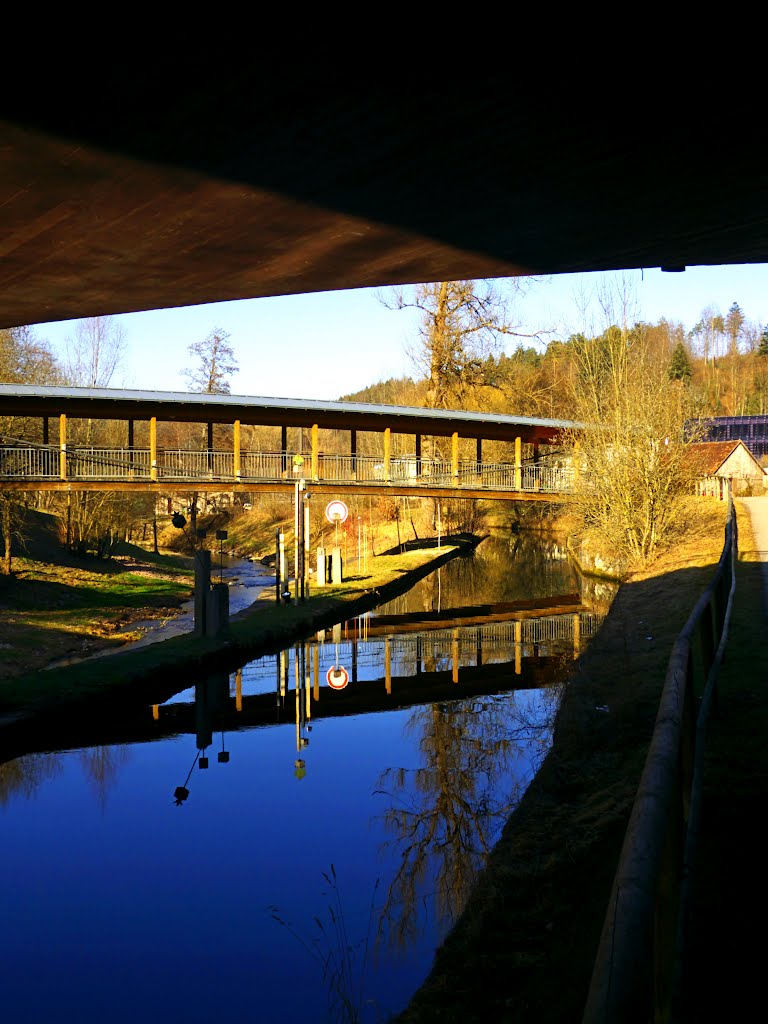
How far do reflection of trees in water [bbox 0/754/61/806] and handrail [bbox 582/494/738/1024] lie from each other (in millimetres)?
7041

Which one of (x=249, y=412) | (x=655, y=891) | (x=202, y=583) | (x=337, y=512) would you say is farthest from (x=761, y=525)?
(x=655, y=891)

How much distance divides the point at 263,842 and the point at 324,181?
240 inches

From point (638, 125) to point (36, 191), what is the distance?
10.0 ft

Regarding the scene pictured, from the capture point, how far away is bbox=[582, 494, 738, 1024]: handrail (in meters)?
2.41

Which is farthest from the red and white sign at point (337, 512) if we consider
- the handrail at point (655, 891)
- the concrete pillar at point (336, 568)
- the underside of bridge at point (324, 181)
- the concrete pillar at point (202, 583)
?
the handrail at point (655, 891)

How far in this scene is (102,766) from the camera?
10414 millimetres

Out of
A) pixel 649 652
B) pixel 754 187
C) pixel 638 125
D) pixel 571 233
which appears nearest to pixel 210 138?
pixel 638 125

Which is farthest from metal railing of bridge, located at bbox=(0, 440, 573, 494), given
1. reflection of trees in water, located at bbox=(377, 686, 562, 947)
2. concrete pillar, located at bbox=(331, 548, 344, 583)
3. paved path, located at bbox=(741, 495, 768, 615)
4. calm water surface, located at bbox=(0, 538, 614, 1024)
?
reflection of trees in water, located at bbox=(377, 686, 562, 947)

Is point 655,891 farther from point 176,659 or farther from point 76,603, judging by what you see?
A: point 76,603

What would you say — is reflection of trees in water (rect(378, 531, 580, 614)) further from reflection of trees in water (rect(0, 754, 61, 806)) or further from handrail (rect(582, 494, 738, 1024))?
handrail (rect(582, 494, 738, 1024))

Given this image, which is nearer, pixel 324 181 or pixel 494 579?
pixel 324 181

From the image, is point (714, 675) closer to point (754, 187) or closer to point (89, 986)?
point (754, 187)

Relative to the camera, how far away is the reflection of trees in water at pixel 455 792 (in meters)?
7.00

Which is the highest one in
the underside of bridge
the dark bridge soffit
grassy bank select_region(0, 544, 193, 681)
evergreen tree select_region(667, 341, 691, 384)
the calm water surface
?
evergreen tree select_region(667, 341, 691, 384)
